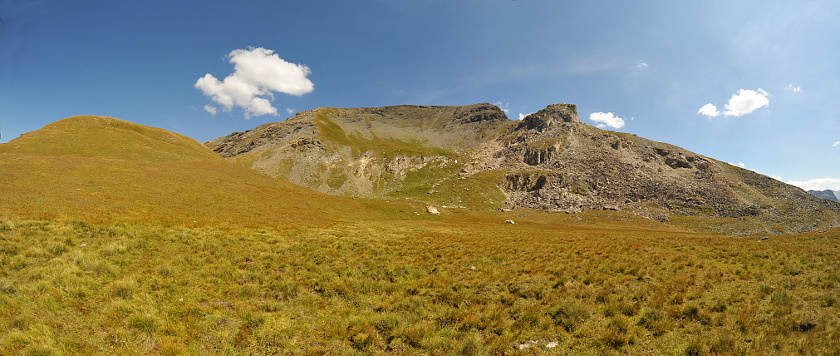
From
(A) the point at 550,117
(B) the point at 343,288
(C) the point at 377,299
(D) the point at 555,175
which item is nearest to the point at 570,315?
(C) the point at 377,299

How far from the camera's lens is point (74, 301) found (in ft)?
31.1

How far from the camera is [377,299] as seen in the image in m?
12.5

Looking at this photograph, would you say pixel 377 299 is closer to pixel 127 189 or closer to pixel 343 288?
pixel 343 288

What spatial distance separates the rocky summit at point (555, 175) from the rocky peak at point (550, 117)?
79cm

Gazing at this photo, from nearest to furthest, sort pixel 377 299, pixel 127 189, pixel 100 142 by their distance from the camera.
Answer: pixel 377 299, pixel 127 189, pixel 100 142

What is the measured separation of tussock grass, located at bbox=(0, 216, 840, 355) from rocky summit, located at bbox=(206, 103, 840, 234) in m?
101

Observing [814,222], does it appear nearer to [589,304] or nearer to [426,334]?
[589,304]

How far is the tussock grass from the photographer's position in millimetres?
8344

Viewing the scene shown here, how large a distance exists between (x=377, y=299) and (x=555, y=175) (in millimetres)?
134907

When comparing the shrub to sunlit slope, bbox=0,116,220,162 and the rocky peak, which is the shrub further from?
the rocky peak

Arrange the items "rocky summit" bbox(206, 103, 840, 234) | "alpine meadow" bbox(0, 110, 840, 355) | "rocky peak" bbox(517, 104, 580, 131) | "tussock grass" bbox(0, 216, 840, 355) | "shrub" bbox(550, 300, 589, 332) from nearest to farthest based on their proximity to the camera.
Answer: "tussock grass" bbox(0, 216, 840, 355), "alpine meadow" bbox(0, 110, 840, 355), "shrub" bbox(550, 300, 589, 332), "rocky summit" bbox(206, 103, 840, 234), "rocky peak" bbox(517, 104, 580, 131)

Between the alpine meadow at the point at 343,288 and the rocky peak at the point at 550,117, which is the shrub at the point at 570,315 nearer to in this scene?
the alpine meadow at the point at 343,288

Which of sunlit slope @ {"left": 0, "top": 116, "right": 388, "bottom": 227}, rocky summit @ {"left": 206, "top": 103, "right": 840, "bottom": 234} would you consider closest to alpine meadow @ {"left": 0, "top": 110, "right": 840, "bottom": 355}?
sunlit slope @ {"left": 0, "top": 116, "right": 388, "bottom": 227}

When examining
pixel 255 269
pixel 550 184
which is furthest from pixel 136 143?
pixel 550 184
